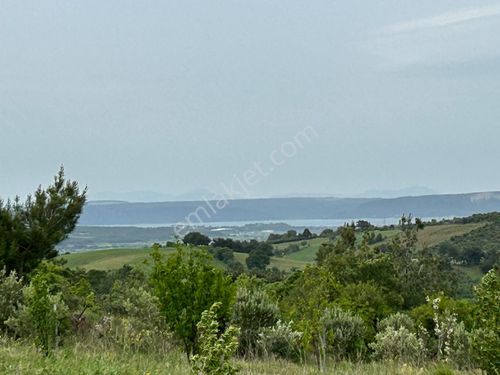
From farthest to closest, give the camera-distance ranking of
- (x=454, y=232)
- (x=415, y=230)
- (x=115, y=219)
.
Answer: (x=115, y=219) < (x=454, y=232) < (x=415, y=230)

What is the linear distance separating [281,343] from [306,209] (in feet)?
581

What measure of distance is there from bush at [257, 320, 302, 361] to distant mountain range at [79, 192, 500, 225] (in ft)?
476

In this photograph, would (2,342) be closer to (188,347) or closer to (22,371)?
(188,347)

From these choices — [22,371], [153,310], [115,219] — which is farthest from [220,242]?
[115,219]

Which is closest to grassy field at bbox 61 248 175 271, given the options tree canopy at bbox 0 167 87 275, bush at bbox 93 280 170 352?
tree canopy at bbox 0 167 87 275

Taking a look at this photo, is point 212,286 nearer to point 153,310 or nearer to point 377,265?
point 153,310

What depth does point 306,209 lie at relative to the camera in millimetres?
189375

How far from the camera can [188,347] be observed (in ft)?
37.0

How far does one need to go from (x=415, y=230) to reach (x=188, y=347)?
2935 cm

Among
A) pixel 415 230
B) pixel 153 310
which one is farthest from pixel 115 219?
pixel 153 310

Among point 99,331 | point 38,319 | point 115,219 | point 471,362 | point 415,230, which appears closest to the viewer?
point 38,319

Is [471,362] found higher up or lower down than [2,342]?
lower down

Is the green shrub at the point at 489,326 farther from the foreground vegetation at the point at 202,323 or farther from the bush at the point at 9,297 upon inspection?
the bush at the point at 9,297

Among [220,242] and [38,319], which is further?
[220,242]
